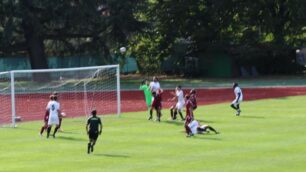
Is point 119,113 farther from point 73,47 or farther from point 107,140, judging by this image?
point 73,47

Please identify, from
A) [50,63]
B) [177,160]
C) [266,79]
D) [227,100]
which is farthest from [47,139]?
[50,63]

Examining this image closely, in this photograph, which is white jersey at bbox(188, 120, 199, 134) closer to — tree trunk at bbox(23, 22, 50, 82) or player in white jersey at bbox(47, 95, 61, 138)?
player in white jersey at bbox(47, 95, 61, 138)

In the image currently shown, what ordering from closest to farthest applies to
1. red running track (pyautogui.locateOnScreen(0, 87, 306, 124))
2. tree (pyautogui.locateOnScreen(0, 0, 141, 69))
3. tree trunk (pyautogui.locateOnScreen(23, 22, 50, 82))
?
1. red running track (pyautogui.locateOnScreen(0, 87, 306, 124))
2. tree (pyautogui.locateOnScreen(0, 0, 141, 69))
3. tree trunk (pyautogui.locateOnScreen(23, 22, 50, 82))

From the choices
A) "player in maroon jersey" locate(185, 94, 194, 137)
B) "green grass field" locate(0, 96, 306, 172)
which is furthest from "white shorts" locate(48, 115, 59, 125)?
"player in maroon jersey" locate(185, 94, 194, 137)

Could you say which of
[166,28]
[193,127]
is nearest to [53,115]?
[193,127]

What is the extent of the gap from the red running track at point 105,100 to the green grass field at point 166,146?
13.7 ft

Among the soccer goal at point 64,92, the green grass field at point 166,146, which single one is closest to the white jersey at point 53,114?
the green grass field at point 166,146

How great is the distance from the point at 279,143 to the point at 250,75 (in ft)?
151

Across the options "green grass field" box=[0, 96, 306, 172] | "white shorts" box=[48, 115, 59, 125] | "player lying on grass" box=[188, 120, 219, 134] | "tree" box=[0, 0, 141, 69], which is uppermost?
"tree" box=[0, 0, 141, 69]

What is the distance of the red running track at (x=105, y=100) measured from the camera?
132ft

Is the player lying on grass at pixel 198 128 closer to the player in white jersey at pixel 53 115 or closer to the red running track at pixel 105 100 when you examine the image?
the player in white jersey at pixel 53 115

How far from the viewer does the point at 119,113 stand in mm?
38406

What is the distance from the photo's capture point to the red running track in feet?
132

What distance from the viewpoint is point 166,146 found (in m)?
24.8
